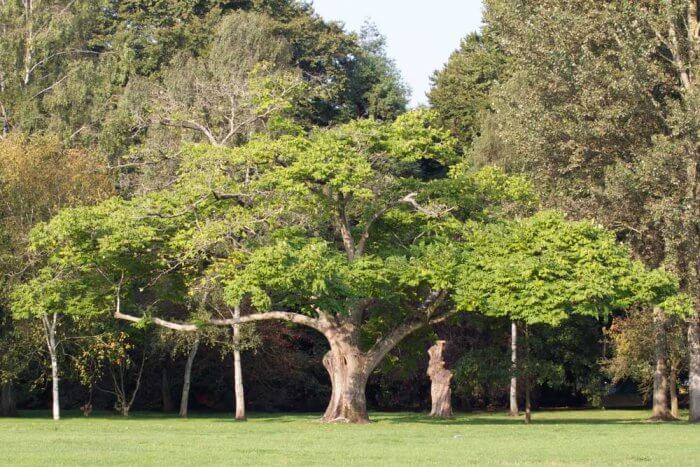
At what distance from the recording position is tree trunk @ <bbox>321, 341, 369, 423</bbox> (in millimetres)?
40875

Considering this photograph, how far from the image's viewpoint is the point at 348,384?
41188 mm

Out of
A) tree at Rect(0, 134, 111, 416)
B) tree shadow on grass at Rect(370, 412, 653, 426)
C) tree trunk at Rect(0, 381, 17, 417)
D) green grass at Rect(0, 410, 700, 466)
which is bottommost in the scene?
green grass at Rect(0, 410, 700, 466)

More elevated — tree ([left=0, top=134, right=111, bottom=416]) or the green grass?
tree ([left=0, top=134, right=111, bottom=416])

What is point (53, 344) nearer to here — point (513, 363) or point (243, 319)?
point (243, 319)

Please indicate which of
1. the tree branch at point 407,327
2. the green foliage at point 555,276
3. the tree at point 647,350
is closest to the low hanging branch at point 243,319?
the tree branch at point 407,327

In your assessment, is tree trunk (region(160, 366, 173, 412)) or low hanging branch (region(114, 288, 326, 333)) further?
tree trunk (region(160, 366, 173, 412))

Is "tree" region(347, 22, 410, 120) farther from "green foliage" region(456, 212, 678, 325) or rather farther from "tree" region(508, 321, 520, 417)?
"green foliage" region(456, 212, 678, 325)

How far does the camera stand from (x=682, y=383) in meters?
62.7

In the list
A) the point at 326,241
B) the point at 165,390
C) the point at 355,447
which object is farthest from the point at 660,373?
the point at 165,390

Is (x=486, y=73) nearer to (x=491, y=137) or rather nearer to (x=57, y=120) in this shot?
(x=491, y=137)

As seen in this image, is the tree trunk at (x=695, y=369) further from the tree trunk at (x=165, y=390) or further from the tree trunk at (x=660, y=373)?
the tree trunk at (x=165, y=390)

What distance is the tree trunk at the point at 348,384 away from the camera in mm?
40875

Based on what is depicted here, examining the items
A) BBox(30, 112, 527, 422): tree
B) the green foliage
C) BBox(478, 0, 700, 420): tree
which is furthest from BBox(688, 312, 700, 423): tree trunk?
BBox(30, 112, 527, 422): tree

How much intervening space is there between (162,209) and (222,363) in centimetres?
2112
